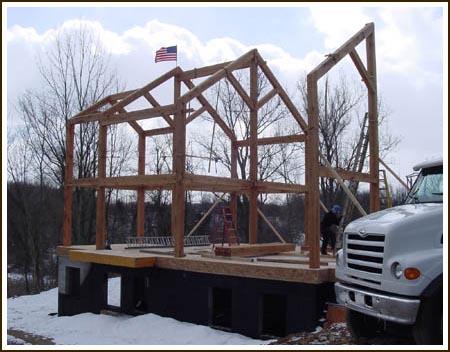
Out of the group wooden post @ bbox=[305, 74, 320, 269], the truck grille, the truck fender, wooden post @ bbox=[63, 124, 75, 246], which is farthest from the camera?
wooden post @ bbox=[63, 124, 75, 246]

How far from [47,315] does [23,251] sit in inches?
712

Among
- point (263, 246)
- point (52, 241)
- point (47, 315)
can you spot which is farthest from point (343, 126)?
point (52, 241)

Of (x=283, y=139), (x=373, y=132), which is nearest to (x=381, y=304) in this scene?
(x=373, y=132)

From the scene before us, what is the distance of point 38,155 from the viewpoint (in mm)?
29844

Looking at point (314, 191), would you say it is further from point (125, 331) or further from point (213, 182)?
point (125, 331)

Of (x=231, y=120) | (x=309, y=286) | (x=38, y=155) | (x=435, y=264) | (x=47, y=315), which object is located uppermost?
(x=231, y=120)

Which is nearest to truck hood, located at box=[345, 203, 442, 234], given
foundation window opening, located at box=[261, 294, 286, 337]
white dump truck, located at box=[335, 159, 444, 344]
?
white dump truck, located at box=[335, 159, 444, 344]

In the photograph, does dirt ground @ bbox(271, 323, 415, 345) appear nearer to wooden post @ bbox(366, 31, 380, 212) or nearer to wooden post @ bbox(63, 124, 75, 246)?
wooden post @ bbox(366, 31, 380, 212)

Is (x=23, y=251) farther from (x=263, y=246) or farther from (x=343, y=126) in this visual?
(x=263, y=246)

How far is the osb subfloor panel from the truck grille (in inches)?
114

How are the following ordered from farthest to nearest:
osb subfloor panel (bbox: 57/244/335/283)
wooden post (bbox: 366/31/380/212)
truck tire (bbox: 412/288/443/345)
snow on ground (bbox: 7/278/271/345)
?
1. wooden post (bbox: 366/31/380/212)
2. snow on ground (bbox: 7/278/271/345)
3. osb subfloor panel (bbox: 57/244/335/283)
4. truck tire (bbox: 412/288/443/345)

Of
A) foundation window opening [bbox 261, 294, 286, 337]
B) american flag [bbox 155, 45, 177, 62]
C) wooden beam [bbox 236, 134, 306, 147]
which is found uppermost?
american flag [bbox 155, 45, 177, 62]

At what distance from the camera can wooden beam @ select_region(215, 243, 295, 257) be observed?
41.3 ft

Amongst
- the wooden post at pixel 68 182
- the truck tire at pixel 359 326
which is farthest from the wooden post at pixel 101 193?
the truck tire at pixel 359 326
